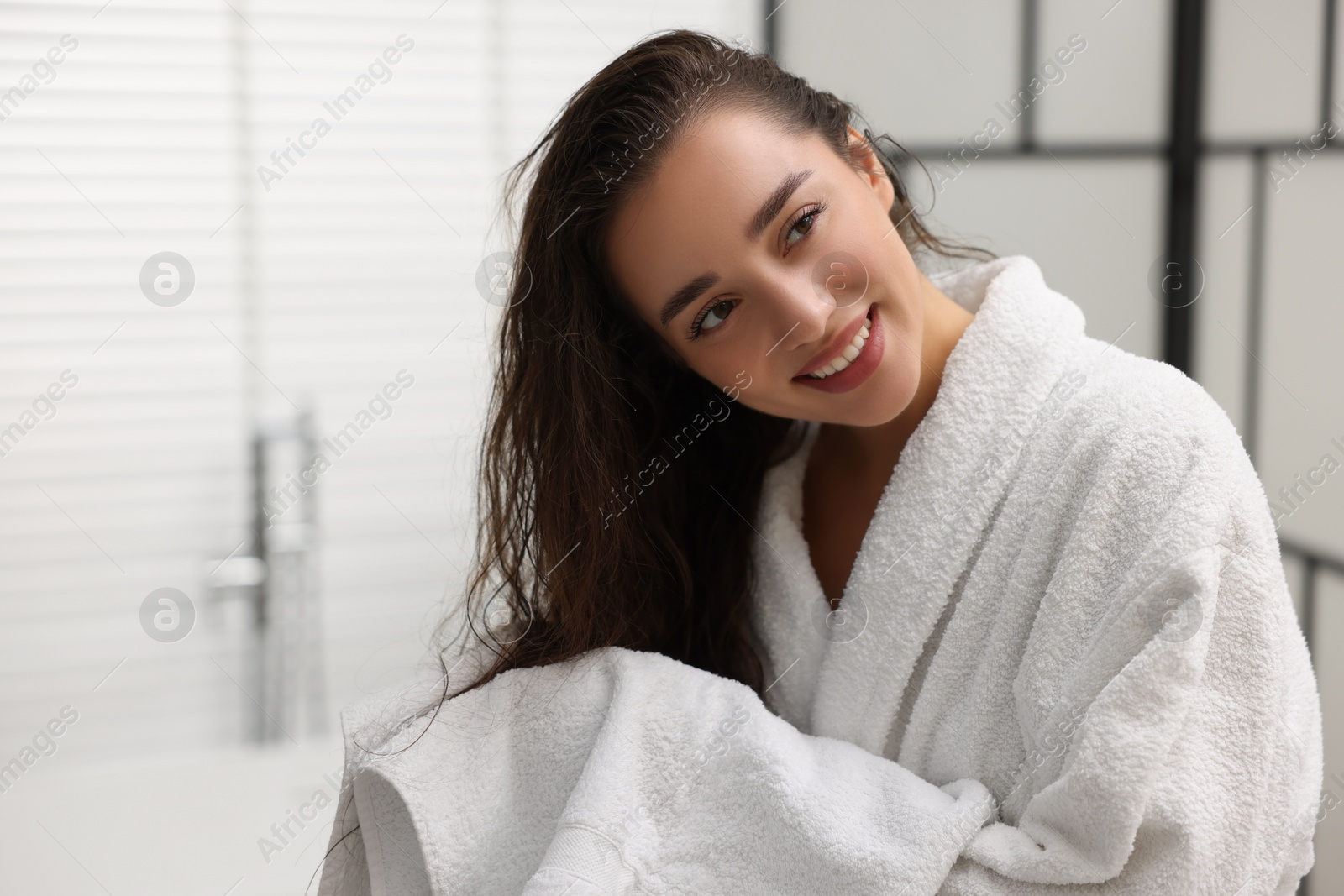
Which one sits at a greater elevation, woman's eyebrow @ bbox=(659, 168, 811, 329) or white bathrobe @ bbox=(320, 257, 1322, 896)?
woman's eyebrow @ bbox=(659, 168, 811, 329)

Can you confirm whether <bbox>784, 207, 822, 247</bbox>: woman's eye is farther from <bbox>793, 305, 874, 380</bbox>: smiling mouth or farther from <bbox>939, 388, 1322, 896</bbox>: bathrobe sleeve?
<bbox>939, 388, 1322, 896</bbox>: bathrobe sleeve

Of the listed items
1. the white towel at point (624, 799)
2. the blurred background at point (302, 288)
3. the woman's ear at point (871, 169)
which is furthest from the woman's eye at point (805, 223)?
the blurred background at point (302, 288)

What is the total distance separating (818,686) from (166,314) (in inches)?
45.9

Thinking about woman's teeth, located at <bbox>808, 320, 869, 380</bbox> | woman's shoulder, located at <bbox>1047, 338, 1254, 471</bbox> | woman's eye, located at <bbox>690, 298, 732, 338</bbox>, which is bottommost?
woman's shoulder, located at <bbox>1047, 338, 1254, 471</bbox>

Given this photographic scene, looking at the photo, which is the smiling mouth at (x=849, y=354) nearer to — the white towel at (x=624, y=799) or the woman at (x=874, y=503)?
the woman at (x=874, y=503)

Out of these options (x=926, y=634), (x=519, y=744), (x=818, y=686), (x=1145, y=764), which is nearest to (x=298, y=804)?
(x=519, y=744)

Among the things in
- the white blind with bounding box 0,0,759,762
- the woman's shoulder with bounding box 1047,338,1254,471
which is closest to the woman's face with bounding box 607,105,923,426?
the woman's shoulder with bounding box 1047,338,1254,471

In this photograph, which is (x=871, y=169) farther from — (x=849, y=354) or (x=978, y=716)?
(x=978, y=716)

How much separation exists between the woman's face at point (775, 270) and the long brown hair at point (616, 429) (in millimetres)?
28

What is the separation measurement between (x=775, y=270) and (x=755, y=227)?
0.12 ft

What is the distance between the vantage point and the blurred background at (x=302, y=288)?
145cm

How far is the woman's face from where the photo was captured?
2.47 feet

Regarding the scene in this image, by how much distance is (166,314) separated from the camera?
1492 mm

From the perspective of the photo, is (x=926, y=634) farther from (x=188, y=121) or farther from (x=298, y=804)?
(x=188, y=121)
